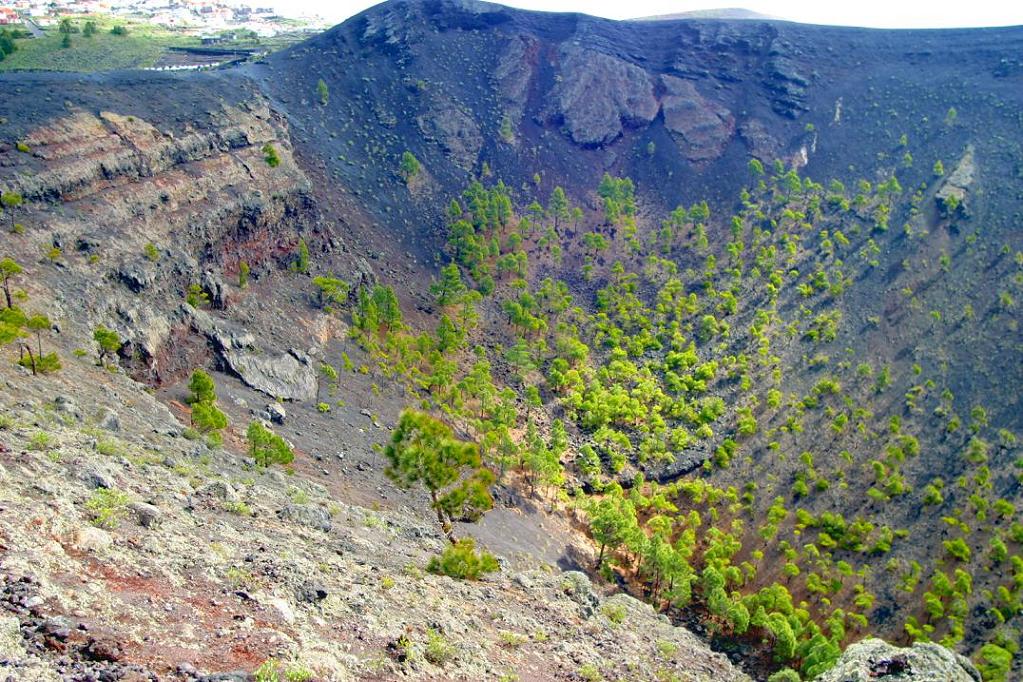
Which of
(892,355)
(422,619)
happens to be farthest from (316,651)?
(892,355)

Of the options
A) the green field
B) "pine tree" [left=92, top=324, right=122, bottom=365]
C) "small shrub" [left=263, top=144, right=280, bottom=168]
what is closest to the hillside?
"pine tree" [left=92, top=324, right=122, bottom=365]

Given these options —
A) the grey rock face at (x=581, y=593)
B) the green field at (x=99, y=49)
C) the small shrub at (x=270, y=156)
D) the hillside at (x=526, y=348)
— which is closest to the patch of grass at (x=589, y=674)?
the hillside at (x=526, y=348)

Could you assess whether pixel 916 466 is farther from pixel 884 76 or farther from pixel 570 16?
pixel 570 16

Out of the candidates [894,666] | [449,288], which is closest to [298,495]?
[894,666]

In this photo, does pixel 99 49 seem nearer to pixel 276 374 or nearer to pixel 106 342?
pixel 276 374

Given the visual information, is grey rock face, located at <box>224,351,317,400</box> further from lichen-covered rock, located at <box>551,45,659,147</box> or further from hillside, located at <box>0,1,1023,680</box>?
lichen-covered rock, located at <box>551,45,659,147</box>

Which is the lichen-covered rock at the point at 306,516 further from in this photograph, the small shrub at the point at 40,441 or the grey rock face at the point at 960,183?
the grey rock face at the point at 960,183

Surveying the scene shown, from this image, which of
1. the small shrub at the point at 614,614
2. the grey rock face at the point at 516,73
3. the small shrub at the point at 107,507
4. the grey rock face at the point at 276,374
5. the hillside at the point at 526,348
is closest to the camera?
the small shrub at the point at 107,507
